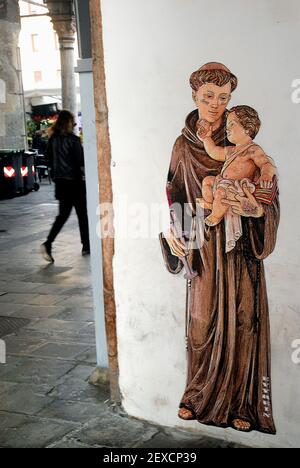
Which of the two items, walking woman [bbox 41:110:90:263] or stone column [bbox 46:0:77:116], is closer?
walking woman [bbox 41:110:90:263]

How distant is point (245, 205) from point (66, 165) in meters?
5.13

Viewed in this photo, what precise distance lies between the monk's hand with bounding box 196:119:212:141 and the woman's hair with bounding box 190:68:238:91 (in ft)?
0.60

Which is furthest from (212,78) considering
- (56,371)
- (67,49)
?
(67,49)

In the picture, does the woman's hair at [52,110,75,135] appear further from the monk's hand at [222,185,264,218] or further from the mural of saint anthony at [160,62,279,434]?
the monk's hand at [222,185,264,218]

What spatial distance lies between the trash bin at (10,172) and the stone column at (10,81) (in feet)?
3.84

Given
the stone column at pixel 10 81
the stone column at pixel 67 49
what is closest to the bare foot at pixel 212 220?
the stone column at pixel 10 81

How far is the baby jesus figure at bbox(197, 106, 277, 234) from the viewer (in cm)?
321

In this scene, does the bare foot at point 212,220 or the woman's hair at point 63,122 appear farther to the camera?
the woman's hair at point 63,122

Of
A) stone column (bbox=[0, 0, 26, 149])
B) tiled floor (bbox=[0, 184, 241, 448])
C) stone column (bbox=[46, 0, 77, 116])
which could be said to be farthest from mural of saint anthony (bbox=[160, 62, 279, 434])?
stone column (bbox=[46, 0, 77, 116])

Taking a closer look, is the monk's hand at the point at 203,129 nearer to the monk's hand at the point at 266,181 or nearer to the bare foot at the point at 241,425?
the monk's hand at the point at 266,181

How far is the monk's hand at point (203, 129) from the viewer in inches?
132

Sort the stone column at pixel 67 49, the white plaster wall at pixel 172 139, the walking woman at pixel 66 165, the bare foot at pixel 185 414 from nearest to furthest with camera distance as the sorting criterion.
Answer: the white plaster wall at pixel 172 139 → the bare foot at pixel 185 414 → the walking woman at pixel 66 165 → the stone column at pixel 67 49

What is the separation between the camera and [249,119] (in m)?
3.21

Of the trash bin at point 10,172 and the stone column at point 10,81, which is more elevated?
the stone column at point 10,81
